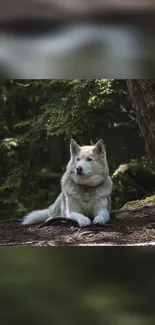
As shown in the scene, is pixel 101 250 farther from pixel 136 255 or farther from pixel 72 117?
pixel 72 117

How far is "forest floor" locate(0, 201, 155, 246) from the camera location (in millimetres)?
1807

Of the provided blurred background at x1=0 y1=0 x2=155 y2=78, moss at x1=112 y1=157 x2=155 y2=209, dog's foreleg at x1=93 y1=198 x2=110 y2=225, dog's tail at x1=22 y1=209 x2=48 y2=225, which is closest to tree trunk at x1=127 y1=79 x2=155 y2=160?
dog's foreleg at x1=93 y1=198 x2=110 y2=225

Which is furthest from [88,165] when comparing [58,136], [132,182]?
[58,136]

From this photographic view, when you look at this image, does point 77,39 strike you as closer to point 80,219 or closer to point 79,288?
point 79,288

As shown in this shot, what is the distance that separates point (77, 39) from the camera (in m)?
1.25

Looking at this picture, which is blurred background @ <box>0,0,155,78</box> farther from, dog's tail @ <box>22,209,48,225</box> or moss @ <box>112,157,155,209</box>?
moss @ <box>112,157,155,209</box>

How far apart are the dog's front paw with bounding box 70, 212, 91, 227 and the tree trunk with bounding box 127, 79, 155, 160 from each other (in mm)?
464

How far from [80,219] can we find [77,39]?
39.9 inches

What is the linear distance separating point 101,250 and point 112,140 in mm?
2795

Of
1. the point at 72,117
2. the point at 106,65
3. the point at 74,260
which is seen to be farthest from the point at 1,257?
the point at 72,117

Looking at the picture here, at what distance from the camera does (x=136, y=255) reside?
4.66 feet

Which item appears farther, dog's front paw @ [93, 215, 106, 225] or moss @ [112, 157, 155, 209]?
moss @ [112, 157, 155, 209]

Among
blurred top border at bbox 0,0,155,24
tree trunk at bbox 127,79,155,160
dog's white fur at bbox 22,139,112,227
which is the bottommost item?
dog's white fur at bbox 22,139,112,227

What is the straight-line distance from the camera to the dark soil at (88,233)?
182 cm
